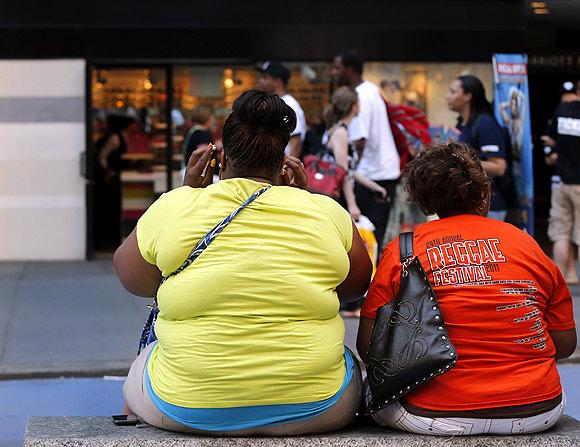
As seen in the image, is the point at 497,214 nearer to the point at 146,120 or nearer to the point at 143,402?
the point at 146,120

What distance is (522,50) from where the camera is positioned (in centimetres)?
1305

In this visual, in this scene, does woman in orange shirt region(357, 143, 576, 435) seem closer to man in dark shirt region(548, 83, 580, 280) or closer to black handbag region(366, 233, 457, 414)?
black handbag region(366, 233, 457, 414)

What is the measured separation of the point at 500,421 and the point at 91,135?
9.53m

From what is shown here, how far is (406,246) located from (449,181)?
10.8 inches

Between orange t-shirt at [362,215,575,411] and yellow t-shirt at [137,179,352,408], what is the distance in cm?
30

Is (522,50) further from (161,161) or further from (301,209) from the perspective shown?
(301,209)

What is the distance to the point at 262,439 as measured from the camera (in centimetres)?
384

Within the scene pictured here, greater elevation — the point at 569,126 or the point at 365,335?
the point at 569,126

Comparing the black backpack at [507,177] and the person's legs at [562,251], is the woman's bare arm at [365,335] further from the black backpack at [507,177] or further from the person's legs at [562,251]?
the person's legs at [562,251]

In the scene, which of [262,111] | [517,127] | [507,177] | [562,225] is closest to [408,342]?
[262,111]

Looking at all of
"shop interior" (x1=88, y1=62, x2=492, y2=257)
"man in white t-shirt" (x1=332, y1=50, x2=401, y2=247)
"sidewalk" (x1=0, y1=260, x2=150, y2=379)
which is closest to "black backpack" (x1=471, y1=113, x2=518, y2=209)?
"man in white t-shirt" (x1=332, y1=50, x2=401, y2=247)

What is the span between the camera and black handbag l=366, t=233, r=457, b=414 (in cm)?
382

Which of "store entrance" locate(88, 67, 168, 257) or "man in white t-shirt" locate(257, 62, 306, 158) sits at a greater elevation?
"man in white t-shirt" locate(257, 62, 306, 158)

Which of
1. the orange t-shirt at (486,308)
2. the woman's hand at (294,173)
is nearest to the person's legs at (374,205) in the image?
the woman's hand at (294,173)
